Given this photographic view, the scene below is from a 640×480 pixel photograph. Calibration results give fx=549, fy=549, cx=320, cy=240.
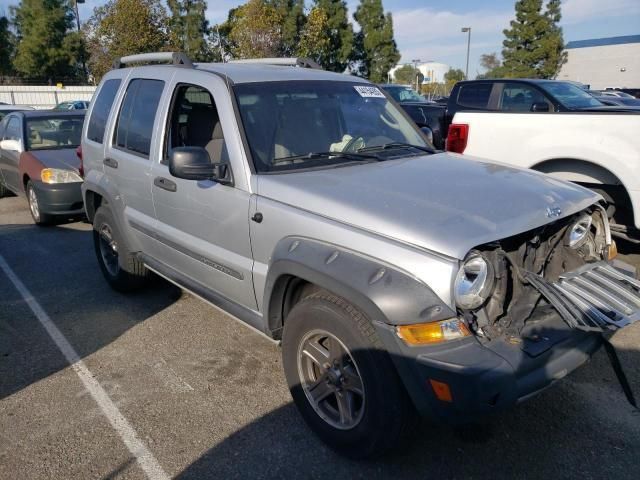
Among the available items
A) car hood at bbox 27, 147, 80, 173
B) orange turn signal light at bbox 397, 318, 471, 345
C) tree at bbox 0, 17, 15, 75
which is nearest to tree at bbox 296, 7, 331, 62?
tree at bbox 0, 17, 15, 75

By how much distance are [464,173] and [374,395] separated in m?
1.47

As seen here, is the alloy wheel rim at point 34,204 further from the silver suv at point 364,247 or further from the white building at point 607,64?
the white building at point 607,64

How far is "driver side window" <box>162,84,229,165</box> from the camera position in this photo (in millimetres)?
3879

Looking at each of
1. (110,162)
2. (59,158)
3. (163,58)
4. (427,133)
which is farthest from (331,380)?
(59,158)

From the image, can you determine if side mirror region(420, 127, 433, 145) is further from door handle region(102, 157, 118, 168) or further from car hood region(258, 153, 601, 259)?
door handle region(102, 157, 118, 168)

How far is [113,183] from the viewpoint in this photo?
4.71 m

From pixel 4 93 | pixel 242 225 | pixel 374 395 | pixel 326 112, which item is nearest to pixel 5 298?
pixel 242 225

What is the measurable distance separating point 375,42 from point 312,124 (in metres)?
45.0

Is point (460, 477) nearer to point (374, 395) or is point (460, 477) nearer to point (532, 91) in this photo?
point (374, 395)

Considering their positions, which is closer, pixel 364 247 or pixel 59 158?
pixel 364 247

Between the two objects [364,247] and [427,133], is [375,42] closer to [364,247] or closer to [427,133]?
[427,133]

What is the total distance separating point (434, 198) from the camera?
2781mm

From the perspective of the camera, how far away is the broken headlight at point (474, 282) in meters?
2.44

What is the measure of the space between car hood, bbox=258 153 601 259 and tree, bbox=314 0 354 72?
4126cm
